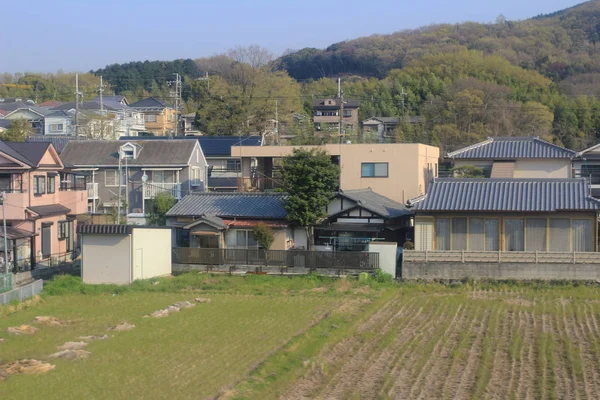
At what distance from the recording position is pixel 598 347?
48.0 feet

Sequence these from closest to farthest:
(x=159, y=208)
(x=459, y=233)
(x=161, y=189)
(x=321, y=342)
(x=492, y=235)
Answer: (x=321, y=342)
(x=492, y=235)
(x=459, y=233)
(x=159, y=208)
(x=161, y=189)

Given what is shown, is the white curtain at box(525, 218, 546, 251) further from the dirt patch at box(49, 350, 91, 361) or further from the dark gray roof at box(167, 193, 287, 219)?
the dirt patch at box(49, 350, 91, 361)

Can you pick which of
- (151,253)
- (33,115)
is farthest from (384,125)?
(151,253)

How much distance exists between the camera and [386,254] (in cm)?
2502

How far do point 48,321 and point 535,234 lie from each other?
1632 cm

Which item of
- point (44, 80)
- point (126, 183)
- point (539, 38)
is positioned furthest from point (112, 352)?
point (539, 38)

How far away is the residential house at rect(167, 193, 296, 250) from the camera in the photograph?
28.0m

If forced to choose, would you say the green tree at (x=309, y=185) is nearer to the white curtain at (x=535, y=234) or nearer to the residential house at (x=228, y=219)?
the residential house at (x=228, y=219)

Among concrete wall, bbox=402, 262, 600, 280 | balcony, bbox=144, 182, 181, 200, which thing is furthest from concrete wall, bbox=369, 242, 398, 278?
balcony, bbox=144, 182, 181, 200

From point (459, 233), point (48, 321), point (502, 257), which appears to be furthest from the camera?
point (459, 233)

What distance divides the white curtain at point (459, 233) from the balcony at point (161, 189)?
1664 cm

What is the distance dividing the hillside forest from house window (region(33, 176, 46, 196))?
52.6ft

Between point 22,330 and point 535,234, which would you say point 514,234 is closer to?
point 535,234

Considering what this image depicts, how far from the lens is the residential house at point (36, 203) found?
27656 mm
